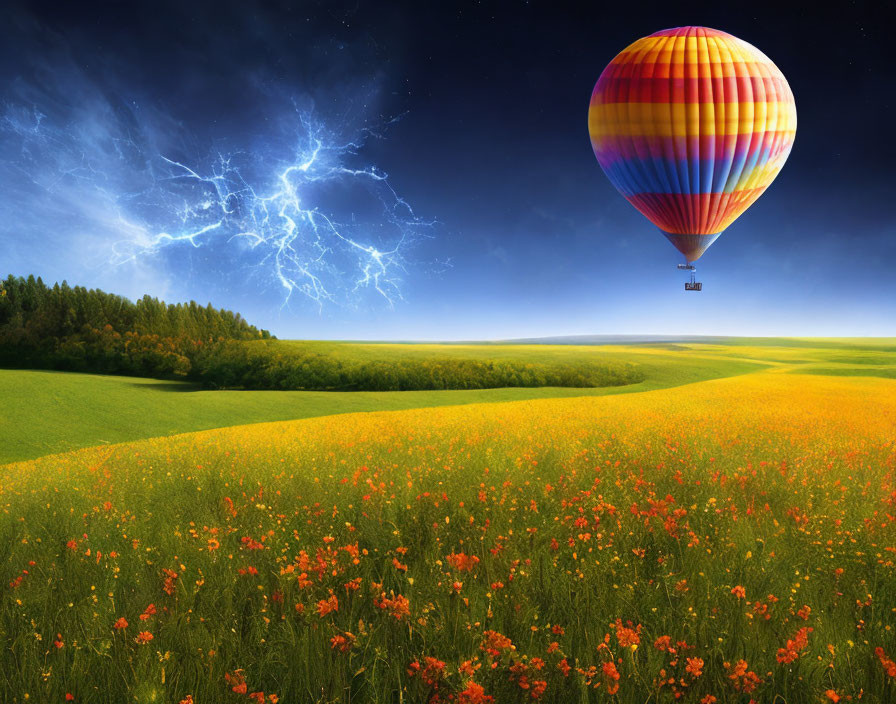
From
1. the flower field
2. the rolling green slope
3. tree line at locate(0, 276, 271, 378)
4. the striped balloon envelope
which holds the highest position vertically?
the striped balloon envelope

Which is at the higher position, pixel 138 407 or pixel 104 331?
pixel 104 331

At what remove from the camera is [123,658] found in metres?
3.52

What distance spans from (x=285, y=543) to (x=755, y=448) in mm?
8500

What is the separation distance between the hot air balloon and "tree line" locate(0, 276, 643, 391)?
2260 centimetres

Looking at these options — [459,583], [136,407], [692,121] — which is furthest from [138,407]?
[459,583]

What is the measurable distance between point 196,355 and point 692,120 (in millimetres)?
40025

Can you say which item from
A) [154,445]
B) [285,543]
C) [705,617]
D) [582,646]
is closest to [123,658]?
[285,543]

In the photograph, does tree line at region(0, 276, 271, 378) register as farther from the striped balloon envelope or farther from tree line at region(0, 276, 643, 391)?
the striped balloon envelope

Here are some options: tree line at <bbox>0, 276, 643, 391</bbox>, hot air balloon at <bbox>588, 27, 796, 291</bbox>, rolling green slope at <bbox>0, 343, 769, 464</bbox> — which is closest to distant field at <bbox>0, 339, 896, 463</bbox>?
rolling green slope at <bbox>0, 343, 769, 464</bbox>

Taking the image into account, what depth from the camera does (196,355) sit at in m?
47.2

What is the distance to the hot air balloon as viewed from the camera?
20.4m

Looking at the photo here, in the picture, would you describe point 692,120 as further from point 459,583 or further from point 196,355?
point 196,355

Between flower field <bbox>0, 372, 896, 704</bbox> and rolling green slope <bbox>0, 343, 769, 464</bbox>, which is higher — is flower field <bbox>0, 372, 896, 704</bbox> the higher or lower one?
the higher one

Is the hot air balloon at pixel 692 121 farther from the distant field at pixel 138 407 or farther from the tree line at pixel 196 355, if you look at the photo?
the tree line at pixel 196 355
